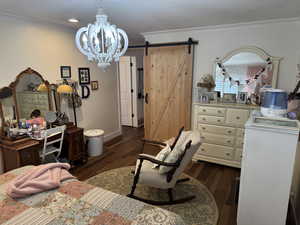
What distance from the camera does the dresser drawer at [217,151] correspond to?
132 inches

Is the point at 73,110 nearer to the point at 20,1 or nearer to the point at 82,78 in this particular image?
the point at 82,78

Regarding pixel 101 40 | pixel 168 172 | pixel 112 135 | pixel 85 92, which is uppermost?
pixel 101 40

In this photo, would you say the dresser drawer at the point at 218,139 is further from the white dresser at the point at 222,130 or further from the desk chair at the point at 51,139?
the desk chair at the point at 51,139

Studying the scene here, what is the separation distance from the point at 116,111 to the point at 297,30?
3848 millimetres

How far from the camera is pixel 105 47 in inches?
73.3

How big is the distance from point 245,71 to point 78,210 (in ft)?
10.6

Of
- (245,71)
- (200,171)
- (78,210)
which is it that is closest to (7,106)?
(78,210)

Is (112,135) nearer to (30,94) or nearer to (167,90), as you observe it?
(167,90)

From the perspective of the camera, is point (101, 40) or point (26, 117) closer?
point (101, 40)

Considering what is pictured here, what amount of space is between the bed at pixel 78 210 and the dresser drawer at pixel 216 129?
7.32 feet

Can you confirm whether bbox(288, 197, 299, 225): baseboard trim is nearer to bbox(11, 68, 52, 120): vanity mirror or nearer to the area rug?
the area rug

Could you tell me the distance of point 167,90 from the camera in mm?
4141

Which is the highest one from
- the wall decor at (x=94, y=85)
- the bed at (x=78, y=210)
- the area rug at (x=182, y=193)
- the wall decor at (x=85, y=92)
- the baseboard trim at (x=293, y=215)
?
the wall decor at (x=94, y=85)

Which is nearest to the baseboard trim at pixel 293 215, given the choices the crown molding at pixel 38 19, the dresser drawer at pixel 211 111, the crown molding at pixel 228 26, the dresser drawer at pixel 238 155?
the dresser drawer at pixel 238 155
